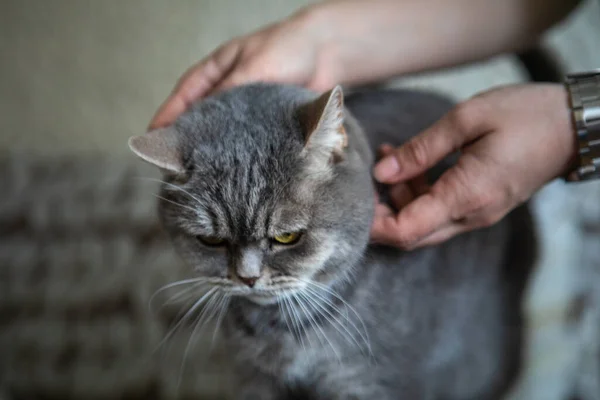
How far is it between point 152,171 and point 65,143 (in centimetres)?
53

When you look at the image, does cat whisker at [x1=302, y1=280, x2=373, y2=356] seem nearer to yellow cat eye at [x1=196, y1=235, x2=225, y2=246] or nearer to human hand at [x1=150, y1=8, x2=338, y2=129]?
yellow cat eye at [x1=196, y1=235, x2=225, y2=246]

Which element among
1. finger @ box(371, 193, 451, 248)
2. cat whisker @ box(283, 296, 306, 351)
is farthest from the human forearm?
cat whisker @ box(283, 296, 306, 351)

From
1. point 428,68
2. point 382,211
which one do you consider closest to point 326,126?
point 382,211

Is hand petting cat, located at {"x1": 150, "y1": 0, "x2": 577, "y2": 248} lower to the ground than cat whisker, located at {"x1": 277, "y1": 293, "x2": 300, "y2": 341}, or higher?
higher

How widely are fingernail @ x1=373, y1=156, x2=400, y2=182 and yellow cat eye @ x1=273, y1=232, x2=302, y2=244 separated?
195 millimetres

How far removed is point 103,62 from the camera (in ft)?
6.46

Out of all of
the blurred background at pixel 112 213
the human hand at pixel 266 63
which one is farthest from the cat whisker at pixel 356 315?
the blurred background at pixel 112 213

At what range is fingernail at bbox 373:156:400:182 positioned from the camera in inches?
36.4

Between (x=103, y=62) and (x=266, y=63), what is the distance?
46.1 inches

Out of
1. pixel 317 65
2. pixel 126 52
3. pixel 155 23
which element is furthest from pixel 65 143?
pixel 317 65

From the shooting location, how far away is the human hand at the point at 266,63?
1.02 metres

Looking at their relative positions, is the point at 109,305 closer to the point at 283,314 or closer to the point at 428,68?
the point at 283,314

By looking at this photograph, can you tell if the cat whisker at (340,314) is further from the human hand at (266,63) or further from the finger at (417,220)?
the human hand at (266,63)

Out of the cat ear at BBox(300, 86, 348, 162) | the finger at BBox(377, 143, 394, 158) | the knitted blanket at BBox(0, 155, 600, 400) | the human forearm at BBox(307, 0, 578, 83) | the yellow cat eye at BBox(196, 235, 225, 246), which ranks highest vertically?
the human forearm at BBox(307, 0, 578, 83)
